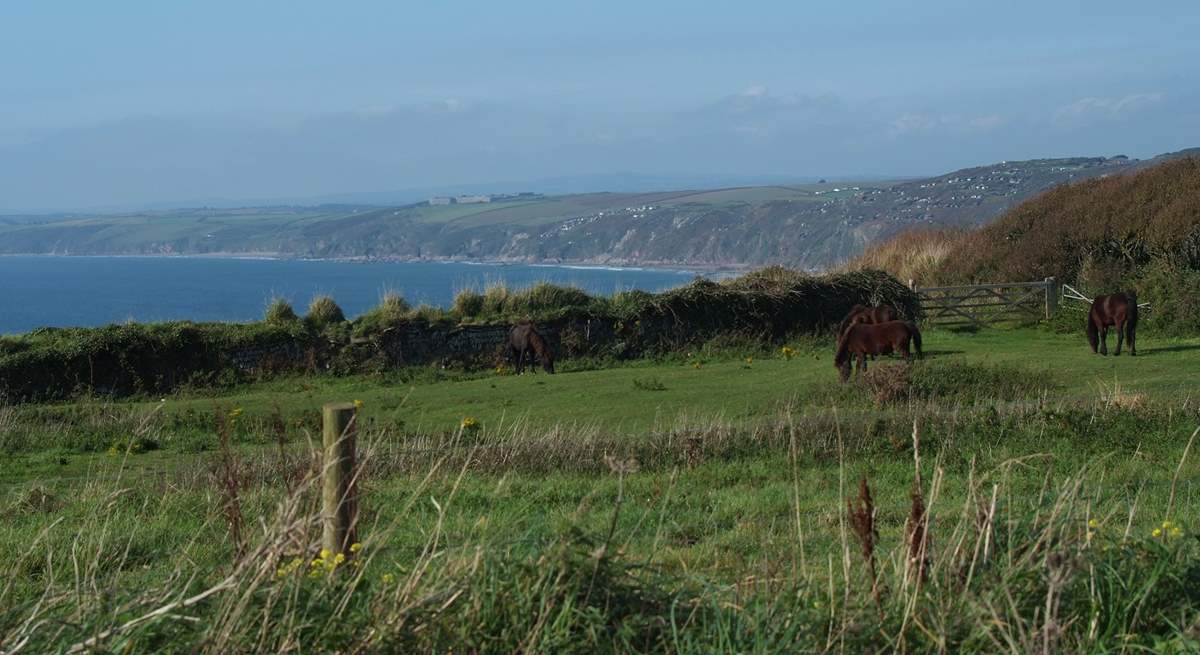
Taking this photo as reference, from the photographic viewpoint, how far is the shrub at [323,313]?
30438 mm

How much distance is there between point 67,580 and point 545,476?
610 centimetres

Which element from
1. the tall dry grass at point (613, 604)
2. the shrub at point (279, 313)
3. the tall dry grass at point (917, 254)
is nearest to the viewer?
the tall dry grass at point (613, 604)

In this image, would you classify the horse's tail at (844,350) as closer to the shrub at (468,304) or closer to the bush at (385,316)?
the bush at (385,316)

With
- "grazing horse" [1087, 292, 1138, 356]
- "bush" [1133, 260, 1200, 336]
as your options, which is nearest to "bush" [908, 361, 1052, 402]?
"grazing horse" [1087, 292, 1138, 356]

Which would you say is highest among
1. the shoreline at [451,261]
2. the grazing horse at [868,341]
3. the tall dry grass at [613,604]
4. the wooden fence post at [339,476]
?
the wooden fence post at [339,476]

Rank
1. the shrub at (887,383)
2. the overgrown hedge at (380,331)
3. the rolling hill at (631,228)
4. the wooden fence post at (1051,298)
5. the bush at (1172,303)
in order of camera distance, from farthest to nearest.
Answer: the rolling hill at (631,228) → the wooden fence post at (1051,298) → the bush at (1172,303) → the overgrown hedge at (380,331) → the shrub at (887,383)

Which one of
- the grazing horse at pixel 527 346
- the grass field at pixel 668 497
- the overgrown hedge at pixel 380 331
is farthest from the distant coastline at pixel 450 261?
the grass field at pixel 668 497

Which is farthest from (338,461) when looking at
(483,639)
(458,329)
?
(458,329)

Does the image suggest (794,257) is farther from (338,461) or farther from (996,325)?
(338,461)

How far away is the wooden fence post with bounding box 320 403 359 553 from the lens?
5.47m

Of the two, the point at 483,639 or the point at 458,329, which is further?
the point at 458,329

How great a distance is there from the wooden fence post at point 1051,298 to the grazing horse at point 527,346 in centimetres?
1528

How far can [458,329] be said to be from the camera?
30312mm

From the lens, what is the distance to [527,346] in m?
28.1
